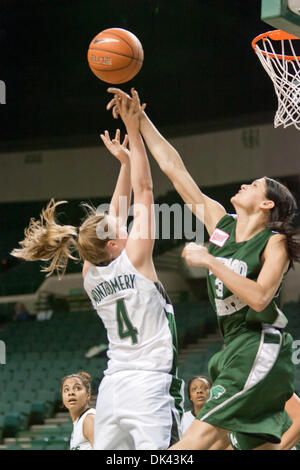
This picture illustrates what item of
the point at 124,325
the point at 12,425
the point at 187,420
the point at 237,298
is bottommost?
the point at 12,425

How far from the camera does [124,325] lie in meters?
3.25

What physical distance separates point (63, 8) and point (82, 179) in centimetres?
337

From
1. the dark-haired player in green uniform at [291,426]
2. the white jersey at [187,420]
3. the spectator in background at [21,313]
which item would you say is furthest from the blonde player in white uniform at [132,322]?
the spectator in background at [21,313]

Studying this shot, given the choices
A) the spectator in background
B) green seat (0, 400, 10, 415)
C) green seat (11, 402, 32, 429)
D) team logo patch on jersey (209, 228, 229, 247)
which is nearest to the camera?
team logo patch on jersey (209, 228, 229, 247)

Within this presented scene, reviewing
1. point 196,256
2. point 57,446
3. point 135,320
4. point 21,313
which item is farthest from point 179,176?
point 21,313

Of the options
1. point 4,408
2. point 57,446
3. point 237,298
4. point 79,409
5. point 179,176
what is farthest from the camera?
point 4,408

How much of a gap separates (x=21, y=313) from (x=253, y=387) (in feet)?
37.8

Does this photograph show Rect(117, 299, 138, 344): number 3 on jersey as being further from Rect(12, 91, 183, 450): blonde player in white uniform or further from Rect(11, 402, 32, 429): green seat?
Rect(11, 402, 32, 429): green seat

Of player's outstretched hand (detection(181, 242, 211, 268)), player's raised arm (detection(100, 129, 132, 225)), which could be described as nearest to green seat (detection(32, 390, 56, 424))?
player's raised arm (detection(100, 129, 132, 225))

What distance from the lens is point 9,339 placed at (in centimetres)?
1313

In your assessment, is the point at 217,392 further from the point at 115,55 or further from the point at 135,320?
the point at 115,55

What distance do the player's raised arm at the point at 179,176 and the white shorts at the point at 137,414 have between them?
2.95 ft

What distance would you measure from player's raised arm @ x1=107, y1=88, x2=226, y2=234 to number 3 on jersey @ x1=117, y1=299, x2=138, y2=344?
2.19ft

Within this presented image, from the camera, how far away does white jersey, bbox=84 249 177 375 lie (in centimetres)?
319
